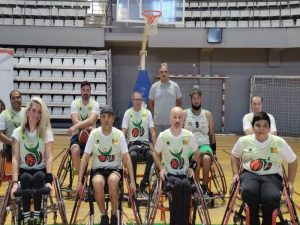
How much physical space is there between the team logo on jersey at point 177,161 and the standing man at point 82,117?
49.8 inches

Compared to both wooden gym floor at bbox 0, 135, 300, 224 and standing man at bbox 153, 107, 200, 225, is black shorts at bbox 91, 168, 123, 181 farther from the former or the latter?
wooden gym floor at bbox 0, 135, 300, 224

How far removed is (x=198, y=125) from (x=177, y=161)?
1.06 metres

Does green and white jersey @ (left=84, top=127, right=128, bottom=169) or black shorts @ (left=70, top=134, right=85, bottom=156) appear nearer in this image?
green and white jersey @ (left=84, top=127, right=128, bottom=169)

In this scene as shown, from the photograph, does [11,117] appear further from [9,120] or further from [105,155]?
[105,155]

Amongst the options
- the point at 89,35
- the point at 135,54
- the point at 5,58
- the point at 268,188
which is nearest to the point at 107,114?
the point at 268,188

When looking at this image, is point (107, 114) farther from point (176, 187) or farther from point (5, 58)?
point (5, 58)

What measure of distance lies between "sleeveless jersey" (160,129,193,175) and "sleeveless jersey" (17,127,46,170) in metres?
1.02

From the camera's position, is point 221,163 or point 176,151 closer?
point 176,151

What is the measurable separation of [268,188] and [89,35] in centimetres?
828

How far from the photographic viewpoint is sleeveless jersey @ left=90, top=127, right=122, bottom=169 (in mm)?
3486

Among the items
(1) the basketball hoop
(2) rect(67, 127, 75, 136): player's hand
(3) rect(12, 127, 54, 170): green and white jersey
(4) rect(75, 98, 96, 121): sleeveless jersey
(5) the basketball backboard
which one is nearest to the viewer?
(3) rect(12, 127, 54, 170): green and white jersey

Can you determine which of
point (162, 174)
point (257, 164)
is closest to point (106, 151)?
point (162, 174)

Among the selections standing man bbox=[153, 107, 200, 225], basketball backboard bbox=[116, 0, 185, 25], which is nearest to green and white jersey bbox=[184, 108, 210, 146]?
standing man bbox=[153, 107, 200, 225]

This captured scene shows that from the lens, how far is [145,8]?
9539 millimetres
